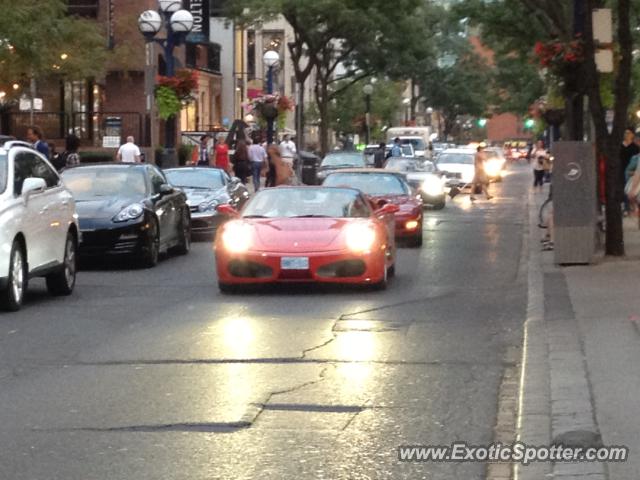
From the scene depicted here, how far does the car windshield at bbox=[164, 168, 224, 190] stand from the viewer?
1019 inches

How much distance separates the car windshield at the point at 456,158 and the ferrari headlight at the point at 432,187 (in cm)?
1395

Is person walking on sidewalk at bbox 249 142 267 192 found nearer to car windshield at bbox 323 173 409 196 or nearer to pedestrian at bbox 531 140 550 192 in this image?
pedestrian at bbox 531 140 550 192

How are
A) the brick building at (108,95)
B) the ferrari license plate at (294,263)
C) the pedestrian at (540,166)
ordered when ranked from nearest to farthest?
the ferrari license plate at (294,263) < the pedestrian at (540,166) < the brick building at (108,95)

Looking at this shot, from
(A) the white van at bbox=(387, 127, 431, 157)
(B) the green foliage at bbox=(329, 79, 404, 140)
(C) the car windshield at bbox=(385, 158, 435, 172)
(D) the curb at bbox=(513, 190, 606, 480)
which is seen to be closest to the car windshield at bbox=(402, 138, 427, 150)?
(A) the white van at bbox=(387, 127, 431, 157)

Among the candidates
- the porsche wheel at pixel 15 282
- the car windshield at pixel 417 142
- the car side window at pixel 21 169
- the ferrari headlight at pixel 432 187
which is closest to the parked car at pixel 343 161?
the ferrari headlight at pixel 432 187

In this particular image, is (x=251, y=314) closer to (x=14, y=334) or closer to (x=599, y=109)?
(x=14, y=334)

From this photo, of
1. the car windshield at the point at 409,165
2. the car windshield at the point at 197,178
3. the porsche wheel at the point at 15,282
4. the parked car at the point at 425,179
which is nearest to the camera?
the porsche wheel at the point at 15,282

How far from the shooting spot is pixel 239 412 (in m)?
9.07

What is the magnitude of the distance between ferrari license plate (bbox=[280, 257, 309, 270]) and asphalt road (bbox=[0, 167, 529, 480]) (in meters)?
0.35

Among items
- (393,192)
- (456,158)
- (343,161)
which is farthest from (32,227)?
(456,158)

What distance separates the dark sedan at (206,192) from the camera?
24.7 meters

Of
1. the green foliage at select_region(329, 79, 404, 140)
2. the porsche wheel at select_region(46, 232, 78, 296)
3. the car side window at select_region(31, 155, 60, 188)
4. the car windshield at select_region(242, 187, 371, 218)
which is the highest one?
the green foliage at select_region(329, 79, 404, 140)

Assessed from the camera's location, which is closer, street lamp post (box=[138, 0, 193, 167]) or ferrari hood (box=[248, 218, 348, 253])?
ferrari hood (box=[248, 218, 348, 253])

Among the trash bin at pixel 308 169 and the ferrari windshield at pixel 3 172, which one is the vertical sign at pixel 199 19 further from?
the ferrari windshield at pixel 3 172
